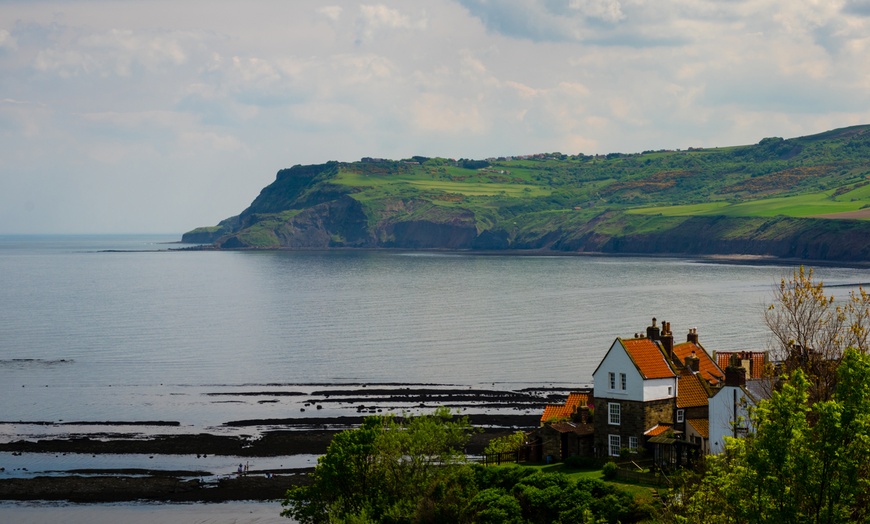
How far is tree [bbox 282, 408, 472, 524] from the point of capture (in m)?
49.8

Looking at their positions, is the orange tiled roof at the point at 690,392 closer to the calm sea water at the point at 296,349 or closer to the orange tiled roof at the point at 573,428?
the orange tiled roof at the point at 573,428

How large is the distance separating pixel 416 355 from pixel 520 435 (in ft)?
265

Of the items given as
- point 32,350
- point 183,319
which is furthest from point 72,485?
point 183,319

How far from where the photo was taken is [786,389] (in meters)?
28.4

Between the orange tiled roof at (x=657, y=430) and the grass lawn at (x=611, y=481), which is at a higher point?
the orange tiled roof at (x=657, y=430)

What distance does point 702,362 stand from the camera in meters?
62.0

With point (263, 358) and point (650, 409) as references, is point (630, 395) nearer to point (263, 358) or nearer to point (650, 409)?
point (650, 409)

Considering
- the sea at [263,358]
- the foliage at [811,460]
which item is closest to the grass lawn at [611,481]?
the foliage at [811,460]

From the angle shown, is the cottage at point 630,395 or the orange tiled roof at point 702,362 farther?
the orange tiled roof at point 702,362

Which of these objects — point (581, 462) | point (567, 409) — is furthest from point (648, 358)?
point (567, 409)

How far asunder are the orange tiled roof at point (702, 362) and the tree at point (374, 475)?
1646cm

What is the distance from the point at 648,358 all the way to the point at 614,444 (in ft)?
16.1

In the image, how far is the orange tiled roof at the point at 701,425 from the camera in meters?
54.7

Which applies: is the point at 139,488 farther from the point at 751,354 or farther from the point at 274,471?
the point at 751,354
